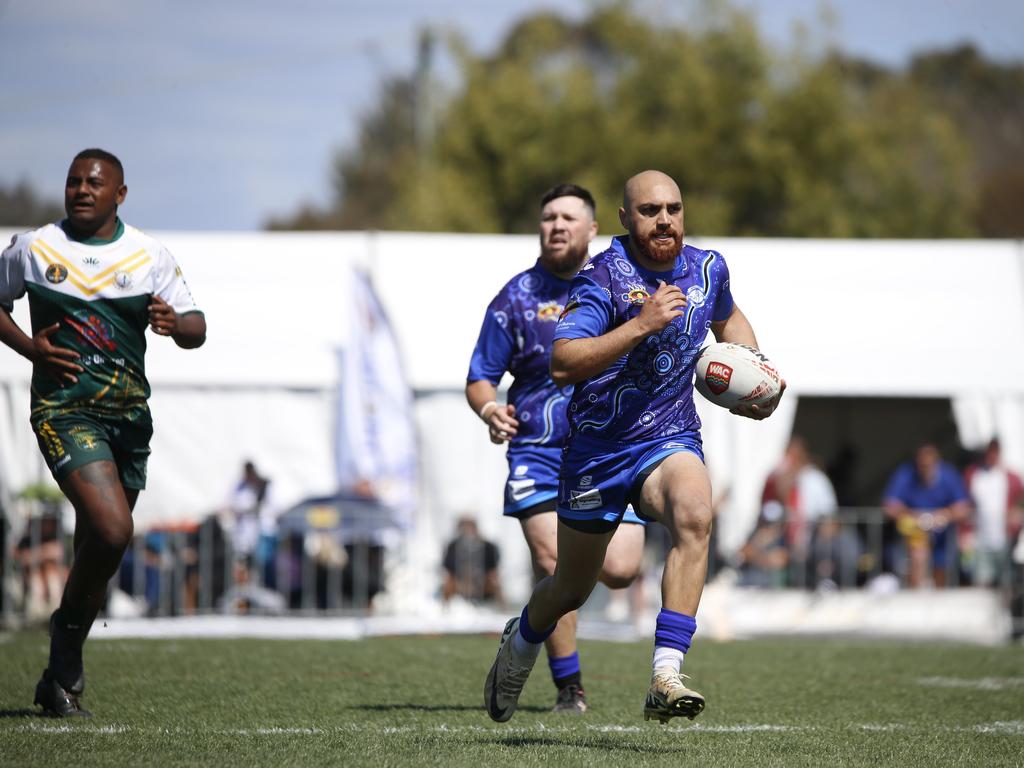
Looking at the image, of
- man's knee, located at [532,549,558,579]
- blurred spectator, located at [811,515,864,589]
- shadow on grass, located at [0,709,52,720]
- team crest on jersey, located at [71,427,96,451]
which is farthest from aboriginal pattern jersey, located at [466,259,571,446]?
blurred spectator, located at [811,515,864,589]

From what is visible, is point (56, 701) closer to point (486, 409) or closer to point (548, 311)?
point (486, 409)

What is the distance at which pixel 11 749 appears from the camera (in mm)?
5414

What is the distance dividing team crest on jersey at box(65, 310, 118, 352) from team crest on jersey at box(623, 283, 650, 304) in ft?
7.78

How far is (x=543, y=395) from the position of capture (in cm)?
765

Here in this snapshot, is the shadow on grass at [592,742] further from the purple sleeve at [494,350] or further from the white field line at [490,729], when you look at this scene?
the purple sleeve at [494,350]

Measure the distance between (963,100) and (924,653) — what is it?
4741cm

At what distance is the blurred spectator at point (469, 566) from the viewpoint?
16031mm

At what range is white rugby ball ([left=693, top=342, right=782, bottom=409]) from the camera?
584 cm

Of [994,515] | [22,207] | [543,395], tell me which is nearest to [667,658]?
[543,395]

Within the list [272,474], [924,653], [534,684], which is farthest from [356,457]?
[534,684]

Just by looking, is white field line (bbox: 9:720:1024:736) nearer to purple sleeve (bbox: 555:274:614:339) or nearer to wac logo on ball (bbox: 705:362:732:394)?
wac logo on ball (bbox: 705:362:732:394)

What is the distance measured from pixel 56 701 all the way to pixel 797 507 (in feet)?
35.3

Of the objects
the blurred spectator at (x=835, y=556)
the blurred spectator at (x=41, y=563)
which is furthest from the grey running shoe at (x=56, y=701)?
the blurred spectator at (x=835, y=556)

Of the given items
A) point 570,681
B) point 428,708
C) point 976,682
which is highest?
point 570,681
